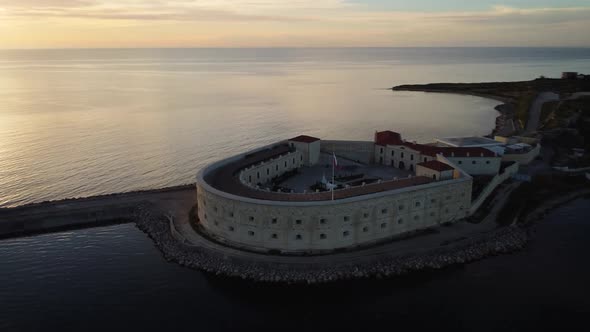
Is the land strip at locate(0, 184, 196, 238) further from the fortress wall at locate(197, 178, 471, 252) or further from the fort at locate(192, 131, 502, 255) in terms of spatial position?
the fortress wall at locate(197, 178, 471, 252)

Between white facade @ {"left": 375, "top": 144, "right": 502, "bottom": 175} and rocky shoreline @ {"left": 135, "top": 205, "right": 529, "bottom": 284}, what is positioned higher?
white facade @ {"left": 375, "top": 144, "right": 502, "bottom": 175}

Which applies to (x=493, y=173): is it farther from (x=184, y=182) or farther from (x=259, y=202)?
(x=184, y=182)

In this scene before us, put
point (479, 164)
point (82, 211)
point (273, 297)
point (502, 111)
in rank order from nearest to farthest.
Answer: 1. point (273, 297)
2. point (82, 211)
3. point (479, 164)
4. point (502, 111)

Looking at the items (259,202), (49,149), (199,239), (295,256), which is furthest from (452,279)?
(49,149)

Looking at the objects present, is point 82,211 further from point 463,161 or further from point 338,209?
point 463,161

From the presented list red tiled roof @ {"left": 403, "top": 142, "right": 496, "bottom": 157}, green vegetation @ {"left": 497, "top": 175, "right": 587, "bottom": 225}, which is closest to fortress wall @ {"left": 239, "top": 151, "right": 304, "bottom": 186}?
red tiled roof @ {"left": 403, "top": 142, "right": 496, "bottom": 157}

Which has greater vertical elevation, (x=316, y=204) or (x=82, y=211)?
(x=316, y=204)

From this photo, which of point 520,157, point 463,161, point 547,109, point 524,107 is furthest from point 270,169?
point 524,107

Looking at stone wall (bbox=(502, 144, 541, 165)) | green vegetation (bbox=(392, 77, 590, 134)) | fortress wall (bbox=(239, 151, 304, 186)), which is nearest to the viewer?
fortress wall (bbox=(239, 151, 304, 186))
